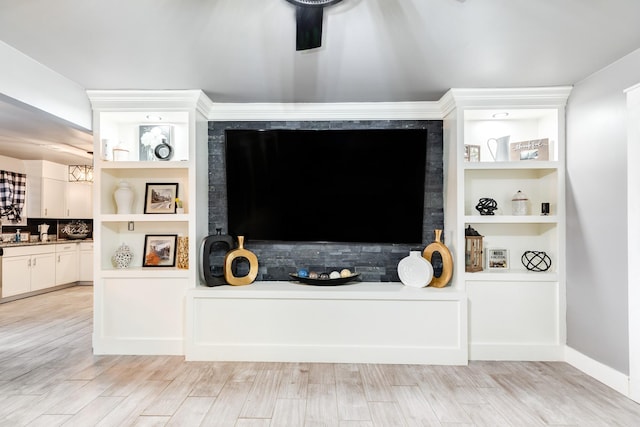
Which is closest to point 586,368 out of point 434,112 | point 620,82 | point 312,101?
point 620,82

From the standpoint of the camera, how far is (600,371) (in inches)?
110

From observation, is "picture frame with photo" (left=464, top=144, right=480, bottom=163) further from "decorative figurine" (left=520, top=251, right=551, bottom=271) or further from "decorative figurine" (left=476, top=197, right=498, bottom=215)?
"decorative figurine" (left=520, top=251, right=551, bottom=271)

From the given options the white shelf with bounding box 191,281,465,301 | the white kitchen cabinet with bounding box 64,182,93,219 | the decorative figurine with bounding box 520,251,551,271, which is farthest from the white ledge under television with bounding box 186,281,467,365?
the white kitchen cabinet with bounding box 64,182,93,219

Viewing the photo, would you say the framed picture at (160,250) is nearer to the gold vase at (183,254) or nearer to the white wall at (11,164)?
the gold vase at (183,254)

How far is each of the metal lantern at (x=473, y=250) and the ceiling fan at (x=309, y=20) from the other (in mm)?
2220

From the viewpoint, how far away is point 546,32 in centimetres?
222

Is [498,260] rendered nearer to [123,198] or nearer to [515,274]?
[515,274]

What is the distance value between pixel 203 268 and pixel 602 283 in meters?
3.22

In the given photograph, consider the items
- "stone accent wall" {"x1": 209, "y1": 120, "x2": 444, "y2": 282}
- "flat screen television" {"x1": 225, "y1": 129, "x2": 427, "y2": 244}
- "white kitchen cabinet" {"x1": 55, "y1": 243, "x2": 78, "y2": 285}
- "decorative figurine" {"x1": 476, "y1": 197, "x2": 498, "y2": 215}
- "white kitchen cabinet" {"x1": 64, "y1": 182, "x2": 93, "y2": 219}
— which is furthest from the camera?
"white kitchen cabinet" {"x1": 64, "y1": 182, "x2": 93, "y2": 219}

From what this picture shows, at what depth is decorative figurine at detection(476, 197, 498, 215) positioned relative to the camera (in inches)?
132

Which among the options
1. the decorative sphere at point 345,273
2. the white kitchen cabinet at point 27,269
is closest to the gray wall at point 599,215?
the decorative sphere at point 345,273

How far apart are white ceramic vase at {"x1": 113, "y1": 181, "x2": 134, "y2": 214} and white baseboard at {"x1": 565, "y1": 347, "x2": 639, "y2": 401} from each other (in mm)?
4127

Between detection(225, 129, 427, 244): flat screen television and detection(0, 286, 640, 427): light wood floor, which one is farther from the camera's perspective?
detection(225, 129, 427, 244): flat screen television

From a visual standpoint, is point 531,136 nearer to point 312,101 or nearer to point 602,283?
point 602,283
